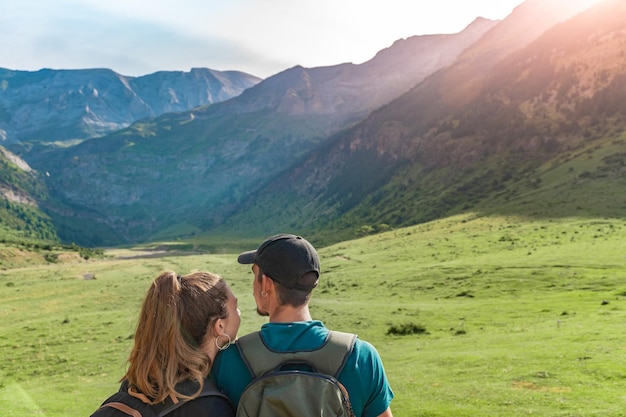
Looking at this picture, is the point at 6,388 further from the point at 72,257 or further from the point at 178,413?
the point at 72,257

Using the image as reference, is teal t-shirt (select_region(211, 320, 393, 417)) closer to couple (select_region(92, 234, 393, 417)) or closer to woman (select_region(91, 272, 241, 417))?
couple (select_region(92, 234, 393, 417))

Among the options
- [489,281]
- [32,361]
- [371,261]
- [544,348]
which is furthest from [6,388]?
[371,261]

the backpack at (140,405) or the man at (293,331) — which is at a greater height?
the man at (293,331)

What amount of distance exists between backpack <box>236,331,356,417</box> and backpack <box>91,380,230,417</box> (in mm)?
413

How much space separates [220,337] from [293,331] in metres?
0.94

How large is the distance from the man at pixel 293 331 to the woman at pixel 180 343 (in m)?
0.28

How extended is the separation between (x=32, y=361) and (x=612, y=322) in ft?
153

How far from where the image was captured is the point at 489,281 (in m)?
55.8

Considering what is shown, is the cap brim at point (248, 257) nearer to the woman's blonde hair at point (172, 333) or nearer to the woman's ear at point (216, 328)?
the woman's blonde hair at point (172, 333)

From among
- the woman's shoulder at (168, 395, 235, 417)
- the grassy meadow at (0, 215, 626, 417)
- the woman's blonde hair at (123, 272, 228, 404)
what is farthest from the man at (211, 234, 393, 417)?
the grassy meadow at (0, 215, 626, 417)

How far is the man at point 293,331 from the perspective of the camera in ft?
16.7

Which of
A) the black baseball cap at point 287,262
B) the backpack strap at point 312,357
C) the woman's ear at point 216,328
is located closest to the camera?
the backpack strap at point 312,357

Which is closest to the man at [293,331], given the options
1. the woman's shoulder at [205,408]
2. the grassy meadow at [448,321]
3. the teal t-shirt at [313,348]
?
the teal t-shirt at [313,348]

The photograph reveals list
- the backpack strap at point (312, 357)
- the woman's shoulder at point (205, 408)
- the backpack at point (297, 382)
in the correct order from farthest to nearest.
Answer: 1. the backpack strap at point (312, 357)
2. the woman's shoulder at point (205, 408)
3. the backpack at point (297, 382)
